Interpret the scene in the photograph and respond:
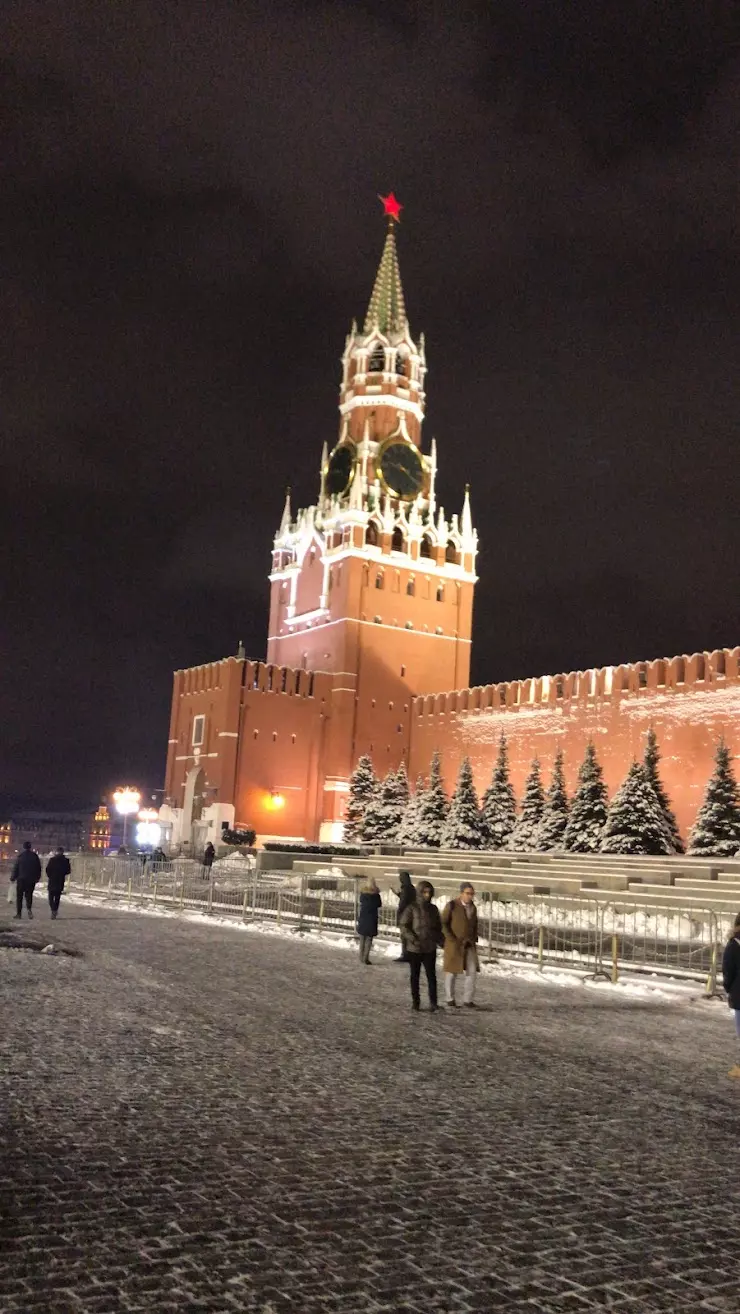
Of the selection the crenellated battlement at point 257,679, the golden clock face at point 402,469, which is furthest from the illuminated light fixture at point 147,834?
the golden clock face at point 402,469

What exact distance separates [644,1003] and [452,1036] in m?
3.42

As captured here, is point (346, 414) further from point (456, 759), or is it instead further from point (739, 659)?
point (739, 659)

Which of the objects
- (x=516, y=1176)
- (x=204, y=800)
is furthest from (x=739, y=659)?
(x=516, y=1176)

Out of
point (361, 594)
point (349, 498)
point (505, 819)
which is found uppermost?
point (349, 498)

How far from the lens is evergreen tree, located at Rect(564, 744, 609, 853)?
29630 millimetres

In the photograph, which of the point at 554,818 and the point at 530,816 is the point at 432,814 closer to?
the point at 530,816

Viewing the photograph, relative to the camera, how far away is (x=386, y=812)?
3897 centimetres

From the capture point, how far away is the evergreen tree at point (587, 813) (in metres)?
29.6

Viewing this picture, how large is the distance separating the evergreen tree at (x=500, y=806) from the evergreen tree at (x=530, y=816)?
465 millimetres

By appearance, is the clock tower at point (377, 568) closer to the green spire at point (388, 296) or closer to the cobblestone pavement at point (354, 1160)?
the green spire at point (388, 296)

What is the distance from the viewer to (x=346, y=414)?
2105 inches

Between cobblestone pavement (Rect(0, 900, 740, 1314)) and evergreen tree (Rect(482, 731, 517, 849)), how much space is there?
25537 mm

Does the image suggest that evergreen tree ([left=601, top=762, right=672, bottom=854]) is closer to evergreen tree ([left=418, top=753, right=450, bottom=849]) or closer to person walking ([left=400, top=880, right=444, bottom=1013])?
evergreen tree ([left=418, top=753, right=450, bottom=849])

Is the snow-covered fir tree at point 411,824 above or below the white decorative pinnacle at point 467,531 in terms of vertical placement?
below
